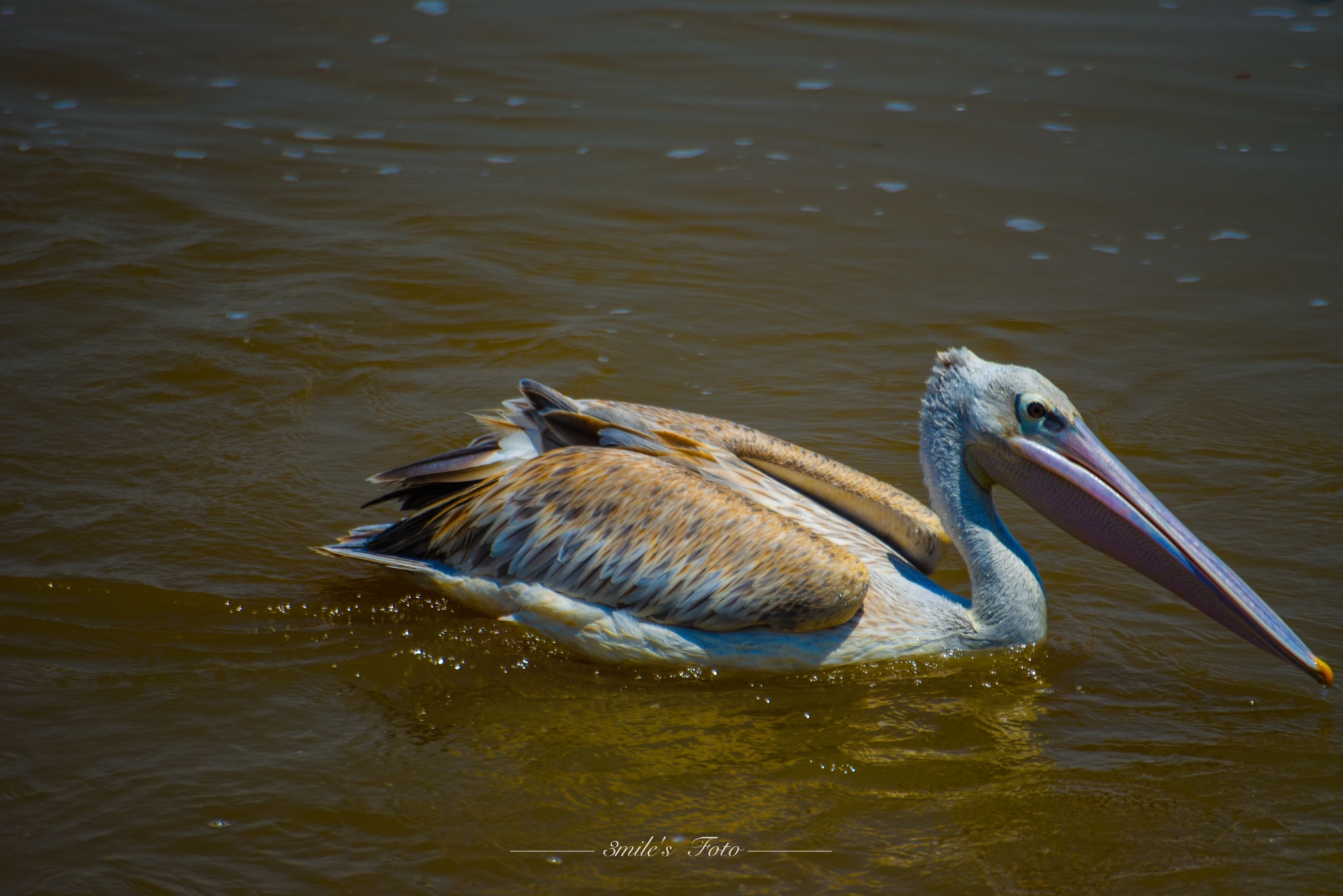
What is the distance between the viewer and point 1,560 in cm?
391

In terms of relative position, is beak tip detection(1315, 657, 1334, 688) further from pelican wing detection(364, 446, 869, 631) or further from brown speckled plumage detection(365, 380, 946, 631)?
pelican wing detection(364, 446, 869, 631)

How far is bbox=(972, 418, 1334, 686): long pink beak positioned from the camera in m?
3.33

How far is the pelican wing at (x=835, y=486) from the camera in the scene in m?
3.94

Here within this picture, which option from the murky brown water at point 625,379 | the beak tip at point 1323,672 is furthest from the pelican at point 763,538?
the murky brown water at point 625,379

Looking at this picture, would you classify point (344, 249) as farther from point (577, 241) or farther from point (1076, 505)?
point (1076, 505)

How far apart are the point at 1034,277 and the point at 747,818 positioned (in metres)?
4.28

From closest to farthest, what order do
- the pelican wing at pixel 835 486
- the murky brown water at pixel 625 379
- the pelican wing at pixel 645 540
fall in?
the murky brown water at pixel 625 379 → the pelican wing at pixel 645 540 → the pelican wing at pixel 835 486

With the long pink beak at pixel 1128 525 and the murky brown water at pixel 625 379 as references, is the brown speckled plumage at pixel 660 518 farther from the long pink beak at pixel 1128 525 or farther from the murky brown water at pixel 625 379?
the long pink beak at pixel 1128 525

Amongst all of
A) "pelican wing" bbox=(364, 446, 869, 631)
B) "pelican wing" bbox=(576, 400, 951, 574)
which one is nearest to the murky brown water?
"pelican wing" bbox=(364, 446, 869, 631)

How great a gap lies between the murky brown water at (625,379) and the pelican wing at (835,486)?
465 millimetres

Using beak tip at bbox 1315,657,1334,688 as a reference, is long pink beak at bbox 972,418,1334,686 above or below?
above

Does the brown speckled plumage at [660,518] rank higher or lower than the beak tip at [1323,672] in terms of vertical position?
higher

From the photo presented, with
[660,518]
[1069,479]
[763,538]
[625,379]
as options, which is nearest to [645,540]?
[660,518]

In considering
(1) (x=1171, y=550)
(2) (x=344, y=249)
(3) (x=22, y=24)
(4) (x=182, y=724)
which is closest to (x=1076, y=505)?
(1) (x=1171, y=550)
